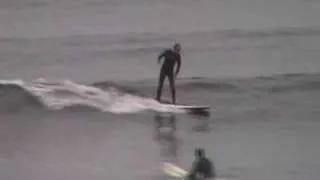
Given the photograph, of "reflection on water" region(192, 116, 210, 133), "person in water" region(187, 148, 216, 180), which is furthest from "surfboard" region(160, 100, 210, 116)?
"person in water" region(187, 148, 216, 180)

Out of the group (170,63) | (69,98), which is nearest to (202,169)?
(170,63)

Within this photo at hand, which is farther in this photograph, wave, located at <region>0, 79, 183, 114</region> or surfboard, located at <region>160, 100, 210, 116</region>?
surfboard, located at <region>160, 100, 210, 116</region>

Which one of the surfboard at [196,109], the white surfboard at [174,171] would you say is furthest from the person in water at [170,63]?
the white surfboard at [174,171]

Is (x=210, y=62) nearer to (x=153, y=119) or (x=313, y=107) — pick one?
(x=313, y=107)

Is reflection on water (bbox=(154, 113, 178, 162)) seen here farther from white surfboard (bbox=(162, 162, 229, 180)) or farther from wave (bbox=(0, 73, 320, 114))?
white surfboard (bbox=(162, 162, 229, 180))

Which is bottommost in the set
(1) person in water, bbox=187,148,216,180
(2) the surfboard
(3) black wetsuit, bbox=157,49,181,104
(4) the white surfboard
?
(1) person in water, bbox=187,148,216,180

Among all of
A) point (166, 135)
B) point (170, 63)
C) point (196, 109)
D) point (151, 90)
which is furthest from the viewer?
point (151, 90)

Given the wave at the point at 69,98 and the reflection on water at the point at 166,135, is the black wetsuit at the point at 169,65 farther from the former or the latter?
the reflection on water at the point at 166,135

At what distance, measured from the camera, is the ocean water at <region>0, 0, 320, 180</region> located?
67.1 ft

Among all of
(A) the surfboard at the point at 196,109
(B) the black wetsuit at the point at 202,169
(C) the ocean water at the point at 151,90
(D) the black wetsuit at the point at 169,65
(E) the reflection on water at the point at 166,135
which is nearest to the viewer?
(B) the black wetsuit at the point at 202,169

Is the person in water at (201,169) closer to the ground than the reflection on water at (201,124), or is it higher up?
closer to the ground

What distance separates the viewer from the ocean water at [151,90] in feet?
67.1

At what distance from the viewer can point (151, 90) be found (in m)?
30.6

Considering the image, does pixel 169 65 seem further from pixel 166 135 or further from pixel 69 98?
pixel 166 135
